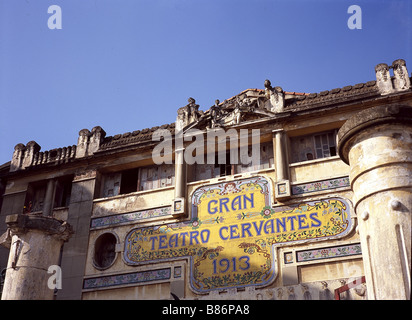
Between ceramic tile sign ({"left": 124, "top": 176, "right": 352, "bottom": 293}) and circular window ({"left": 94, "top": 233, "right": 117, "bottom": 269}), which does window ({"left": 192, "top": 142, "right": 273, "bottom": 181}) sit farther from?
circular window ({"left": 94, "top": 233, "right": 117, "bottom": 269})

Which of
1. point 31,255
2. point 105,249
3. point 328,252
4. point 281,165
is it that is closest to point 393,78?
point 281,165

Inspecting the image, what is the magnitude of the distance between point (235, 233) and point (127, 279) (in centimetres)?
325

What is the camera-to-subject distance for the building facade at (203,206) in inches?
547

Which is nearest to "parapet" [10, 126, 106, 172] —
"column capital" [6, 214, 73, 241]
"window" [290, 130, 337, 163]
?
"column capital" [6, 214, 73, 241]

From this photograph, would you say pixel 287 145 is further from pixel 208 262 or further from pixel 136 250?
pixel 136 250

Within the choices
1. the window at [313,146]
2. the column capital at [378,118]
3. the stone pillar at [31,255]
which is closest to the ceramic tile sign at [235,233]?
the window at [313,146]

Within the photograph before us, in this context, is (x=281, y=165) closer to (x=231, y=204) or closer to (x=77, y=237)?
(x=231, y=204)

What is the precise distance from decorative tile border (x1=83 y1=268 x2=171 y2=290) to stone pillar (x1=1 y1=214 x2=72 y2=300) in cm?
328

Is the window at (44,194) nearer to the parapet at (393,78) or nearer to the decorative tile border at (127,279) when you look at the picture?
the decorative tile border at (127,279)

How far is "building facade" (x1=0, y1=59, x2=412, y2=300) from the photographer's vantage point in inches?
→ 547

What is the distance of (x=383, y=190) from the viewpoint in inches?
343

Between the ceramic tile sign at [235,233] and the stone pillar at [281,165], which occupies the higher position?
the stone pillar at [281,165]

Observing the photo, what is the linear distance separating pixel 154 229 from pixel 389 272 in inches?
367

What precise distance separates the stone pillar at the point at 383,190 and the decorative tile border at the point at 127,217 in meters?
7.88
